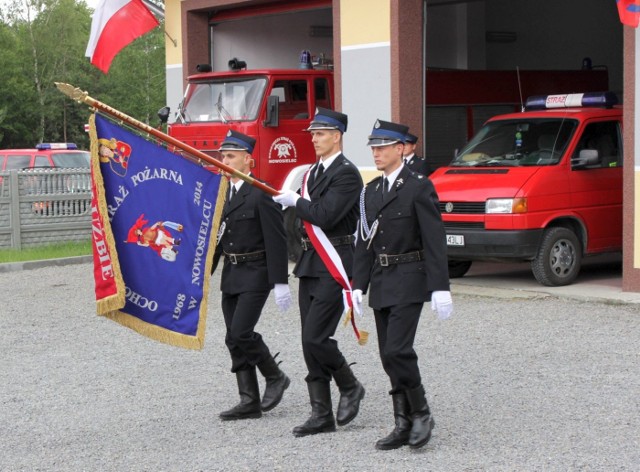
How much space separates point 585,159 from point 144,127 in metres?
7.91

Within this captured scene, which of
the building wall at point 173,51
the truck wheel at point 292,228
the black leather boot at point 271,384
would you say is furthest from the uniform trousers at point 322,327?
the building wall at point 173,51

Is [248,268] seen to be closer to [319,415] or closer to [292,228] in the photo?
[319,415]

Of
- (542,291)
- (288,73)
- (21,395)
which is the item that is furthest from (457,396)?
(288,73)

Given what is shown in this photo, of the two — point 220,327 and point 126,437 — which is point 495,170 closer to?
point 220,327

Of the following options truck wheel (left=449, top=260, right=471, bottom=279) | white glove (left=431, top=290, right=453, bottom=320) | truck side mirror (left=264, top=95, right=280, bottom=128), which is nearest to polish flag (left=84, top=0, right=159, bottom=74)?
truck side mirror (left=264, top=95, right=280, bottom=128)

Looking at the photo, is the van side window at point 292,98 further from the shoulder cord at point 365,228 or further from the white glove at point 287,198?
the shoulder cord at point 365,228

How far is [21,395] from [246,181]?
2446 mm

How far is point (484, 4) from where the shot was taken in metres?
23.0

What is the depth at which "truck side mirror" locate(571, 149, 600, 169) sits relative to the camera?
13.7 meters

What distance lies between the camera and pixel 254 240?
760cm

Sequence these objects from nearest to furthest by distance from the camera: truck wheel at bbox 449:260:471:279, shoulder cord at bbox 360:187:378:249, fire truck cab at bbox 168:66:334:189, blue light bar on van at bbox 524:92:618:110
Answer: shoulder cord at bbox 360:187:378:249
blue light bar on van at bbox 524:92:618:110
truck wheel at bbox 449:260:471:279
fire truck cab at bbox 168:66:334:189

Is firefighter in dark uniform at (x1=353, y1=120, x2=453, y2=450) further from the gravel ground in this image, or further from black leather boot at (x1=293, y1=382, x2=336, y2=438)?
black leather boot at (x1=293, y1=382, x2=336, y2=438)

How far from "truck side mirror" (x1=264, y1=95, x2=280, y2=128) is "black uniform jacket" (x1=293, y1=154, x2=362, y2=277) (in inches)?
341

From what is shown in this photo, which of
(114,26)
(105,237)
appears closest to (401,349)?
(105,237)
